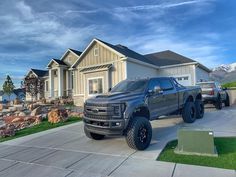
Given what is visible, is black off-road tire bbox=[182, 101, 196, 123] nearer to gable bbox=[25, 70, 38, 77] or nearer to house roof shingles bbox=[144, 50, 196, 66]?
house roof shingles bbox=[144, 50, 196, 66]

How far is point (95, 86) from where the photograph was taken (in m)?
21.2

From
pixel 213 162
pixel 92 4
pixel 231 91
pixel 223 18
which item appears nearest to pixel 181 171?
pixel 213 162

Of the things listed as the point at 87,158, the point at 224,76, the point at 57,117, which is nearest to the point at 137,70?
the point at 57,117

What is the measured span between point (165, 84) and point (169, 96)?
1.68 feet

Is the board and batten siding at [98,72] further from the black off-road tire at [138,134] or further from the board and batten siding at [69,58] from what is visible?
the black off-road tire at [138,134]

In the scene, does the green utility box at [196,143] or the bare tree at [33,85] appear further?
the bare tree at [33,85]

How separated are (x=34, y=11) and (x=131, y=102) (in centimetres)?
1203

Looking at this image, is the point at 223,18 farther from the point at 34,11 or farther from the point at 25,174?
the point at 25,174

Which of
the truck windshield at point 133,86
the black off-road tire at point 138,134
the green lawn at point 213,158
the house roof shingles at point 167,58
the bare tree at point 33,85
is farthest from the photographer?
the bare tree at point 33,85

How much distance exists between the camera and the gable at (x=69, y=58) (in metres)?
28.3

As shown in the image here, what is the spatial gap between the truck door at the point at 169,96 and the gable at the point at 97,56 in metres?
10.8

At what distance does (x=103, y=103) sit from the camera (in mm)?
6773

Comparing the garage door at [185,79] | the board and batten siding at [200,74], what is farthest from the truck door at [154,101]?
the board and batten siding at [200,74]

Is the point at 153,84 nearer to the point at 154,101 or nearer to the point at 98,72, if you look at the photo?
the point at 154,101
